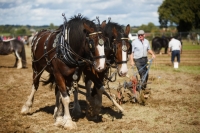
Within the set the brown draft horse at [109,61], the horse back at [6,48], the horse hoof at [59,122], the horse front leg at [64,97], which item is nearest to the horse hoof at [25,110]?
the brown draft horse at [109,61]

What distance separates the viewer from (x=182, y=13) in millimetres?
56750

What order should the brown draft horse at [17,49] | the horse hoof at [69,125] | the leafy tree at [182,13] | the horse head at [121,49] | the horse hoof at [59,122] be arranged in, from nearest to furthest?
the horse hoof at [69,125], the horse head at [121,49], the horse hoof at [59,122], the brown draft horse at [17,49], the leafy tree at [182,13]

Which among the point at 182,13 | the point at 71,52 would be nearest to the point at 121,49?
the point at 71,52

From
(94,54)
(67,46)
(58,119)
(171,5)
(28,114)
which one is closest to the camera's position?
(94,54)

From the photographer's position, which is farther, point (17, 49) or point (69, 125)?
point (17, 49)

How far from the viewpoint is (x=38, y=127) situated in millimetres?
5469

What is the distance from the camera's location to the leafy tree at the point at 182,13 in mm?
53656

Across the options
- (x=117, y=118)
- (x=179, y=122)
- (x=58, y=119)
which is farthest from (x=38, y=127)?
(x=179, y=122)

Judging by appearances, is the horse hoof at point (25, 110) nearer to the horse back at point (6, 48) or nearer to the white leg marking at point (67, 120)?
the white leg marking at point (67, 120)

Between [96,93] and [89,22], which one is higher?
[89,22]

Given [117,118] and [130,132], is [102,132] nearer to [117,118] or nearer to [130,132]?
[130,132]

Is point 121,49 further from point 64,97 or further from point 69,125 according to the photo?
point 69,125

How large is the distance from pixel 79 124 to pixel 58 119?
481mm

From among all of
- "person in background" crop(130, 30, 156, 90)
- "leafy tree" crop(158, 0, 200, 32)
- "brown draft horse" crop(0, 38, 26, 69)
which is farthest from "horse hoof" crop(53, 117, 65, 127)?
"leafy tree" crop(158, 0, 200, 32)
